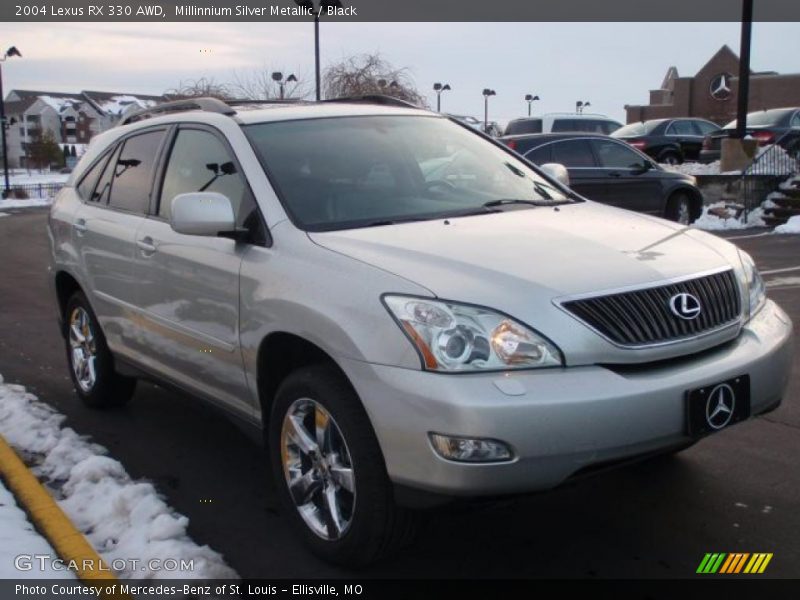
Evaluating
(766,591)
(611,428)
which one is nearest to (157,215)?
(611,428)

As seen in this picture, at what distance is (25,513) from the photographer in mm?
4031

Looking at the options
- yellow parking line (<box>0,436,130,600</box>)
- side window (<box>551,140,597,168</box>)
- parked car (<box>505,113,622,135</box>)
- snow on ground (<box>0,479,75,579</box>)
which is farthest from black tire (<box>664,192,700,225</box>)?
snow on ground (<box>0,479,75,579</box>)

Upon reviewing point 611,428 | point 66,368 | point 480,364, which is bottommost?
point 66,368

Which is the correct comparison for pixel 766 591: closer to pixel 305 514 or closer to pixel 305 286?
pixel 305 514

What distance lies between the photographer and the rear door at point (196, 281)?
396cm

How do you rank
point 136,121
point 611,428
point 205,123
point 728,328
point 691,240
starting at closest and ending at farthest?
point 611,428 → point 728,328 → point 691,240 → point 205,123 → point 136,121

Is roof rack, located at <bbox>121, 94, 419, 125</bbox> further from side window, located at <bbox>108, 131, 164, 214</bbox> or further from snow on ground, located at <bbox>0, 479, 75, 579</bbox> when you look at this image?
snow on ground, located at <bbox>0, 479, 75, 579</bbox>

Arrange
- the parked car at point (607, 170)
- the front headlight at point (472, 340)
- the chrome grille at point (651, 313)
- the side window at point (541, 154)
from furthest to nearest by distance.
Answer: the parked car at point (607, 170) → the side window at point (541, 154) → the chrome grille at point (651, 313) → the front headlight at point (472, 340)

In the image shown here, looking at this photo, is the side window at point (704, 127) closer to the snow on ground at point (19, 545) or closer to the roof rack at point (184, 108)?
the roof rack at point (184, 108)

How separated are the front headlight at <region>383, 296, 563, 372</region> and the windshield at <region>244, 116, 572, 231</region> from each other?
2.96 ft

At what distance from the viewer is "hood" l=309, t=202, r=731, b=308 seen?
317 centimetres

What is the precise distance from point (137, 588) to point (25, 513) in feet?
3.20

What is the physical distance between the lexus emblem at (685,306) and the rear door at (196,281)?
5.59 feet
